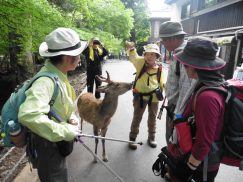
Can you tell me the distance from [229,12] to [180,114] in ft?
46.0

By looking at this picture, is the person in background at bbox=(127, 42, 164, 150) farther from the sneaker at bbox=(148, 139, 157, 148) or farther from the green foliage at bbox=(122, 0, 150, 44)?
the green foliage at bbox=(122, 0, 150, 44)

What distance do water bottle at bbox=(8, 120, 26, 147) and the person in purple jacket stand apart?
1501mm

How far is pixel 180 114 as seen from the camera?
223cm

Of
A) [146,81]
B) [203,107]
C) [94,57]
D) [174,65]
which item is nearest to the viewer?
[203,107]

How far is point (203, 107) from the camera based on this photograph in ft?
6.19

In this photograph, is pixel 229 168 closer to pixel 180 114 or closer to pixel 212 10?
pixel 180 114

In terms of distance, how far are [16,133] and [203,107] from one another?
159 cm

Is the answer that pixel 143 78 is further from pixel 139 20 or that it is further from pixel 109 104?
pixel 139 20

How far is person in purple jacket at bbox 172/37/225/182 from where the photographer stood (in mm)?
1894

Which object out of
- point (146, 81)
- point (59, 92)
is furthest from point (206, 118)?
point (146, 81)

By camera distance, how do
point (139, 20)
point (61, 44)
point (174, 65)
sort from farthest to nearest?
1. point (139, 20)
2. point (174, 65)
3. point (61, 44)

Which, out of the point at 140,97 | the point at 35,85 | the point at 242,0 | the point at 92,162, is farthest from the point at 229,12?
the point at 35,85

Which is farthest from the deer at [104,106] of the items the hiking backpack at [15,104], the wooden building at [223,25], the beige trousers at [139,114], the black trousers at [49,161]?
the wooden building at [223,25]

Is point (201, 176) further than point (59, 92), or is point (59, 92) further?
point (201, 176)
